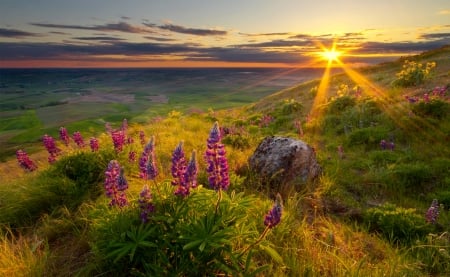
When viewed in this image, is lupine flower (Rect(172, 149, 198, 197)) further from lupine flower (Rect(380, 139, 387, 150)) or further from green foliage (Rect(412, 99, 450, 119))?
green foliage (Rect(412, 99, 450, 119))

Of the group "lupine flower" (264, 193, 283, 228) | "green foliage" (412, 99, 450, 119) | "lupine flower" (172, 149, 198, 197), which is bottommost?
"green foliage" (412, 99, 450, 119)

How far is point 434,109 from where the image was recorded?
34.0 ft

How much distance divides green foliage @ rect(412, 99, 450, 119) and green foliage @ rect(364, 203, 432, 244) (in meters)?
5.82

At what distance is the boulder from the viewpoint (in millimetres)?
6906

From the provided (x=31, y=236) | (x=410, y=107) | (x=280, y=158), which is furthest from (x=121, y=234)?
(x=410, y=107)

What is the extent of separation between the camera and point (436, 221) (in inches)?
223

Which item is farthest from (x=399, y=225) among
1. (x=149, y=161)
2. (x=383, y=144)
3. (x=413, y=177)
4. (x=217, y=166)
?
(x=383, y=144)

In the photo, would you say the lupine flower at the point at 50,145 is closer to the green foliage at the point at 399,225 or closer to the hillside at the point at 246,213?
the hillside at the point at 246,213

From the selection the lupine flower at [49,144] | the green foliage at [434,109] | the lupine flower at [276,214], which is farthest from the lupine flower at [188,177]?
the green foliage at [434,109]

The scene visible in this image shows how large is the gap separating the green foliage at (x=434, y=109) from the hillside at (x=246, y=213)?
32 mm

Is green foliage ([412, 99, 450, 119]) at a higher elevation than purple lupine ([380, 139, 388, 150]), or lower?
higher

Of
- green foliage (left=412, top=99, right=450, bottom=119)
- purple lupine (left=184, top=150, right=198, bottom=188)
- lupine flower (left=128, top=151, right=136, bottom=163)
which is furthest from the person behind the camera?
green foliage (left=412, top=99, right=450, bottom=119)

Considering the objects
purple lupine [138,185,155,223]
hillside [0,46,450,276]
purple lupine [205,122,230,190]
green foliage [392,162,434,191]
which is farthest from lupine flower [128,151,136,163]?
green foliage [392,162,434,191]

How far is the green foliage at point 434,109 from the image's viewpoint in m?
10.2
